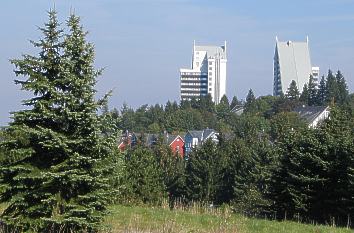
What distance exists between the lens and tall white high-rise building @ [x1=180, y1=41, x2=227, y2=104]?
590ft

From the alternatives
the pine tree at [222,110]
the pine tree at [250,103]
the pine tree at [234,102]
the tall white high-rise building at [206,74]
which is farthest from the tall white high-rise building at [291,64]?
the pine tree at [222,110]

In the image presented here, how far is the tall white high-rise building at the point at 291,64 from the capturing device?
543 ft

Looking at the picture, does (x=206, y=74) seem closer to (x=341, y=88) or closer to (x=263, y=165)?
(x=341, y=88)

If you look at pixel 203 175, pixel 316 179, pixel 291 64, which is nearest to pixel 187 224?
pixel 316 179

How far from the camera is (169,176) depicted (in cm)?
5531

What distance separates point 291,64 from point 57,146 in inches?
6315

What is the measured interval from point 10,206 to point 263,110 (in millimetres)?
104870

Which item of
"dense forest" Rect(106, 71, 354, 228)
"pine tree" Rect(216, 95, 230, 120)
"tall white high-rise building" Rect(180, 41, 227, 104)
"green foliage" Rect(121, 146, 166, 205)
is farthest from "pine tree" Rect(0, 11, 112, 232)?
"tall white high-rise building" Rect(180, 41, 227, 104)

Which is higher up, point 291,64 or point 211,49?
point 211,49

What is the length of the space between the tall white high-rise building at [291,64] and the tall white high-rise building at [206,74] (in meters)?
16.6

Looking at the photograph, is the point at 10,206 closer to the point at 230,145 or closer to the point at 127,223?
the point at 127,223

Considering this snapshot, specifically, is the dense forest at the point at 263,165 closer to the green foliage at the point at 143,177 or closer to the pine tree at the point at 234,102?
the green foliage at the point at 143,177

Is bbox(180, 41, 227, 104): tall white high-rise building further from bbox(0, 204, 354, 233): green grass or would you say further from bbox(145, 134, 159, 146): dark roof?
bbox(0, 204, 354, 233): green grass

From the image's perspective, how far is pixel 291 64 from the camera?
16612 cm
